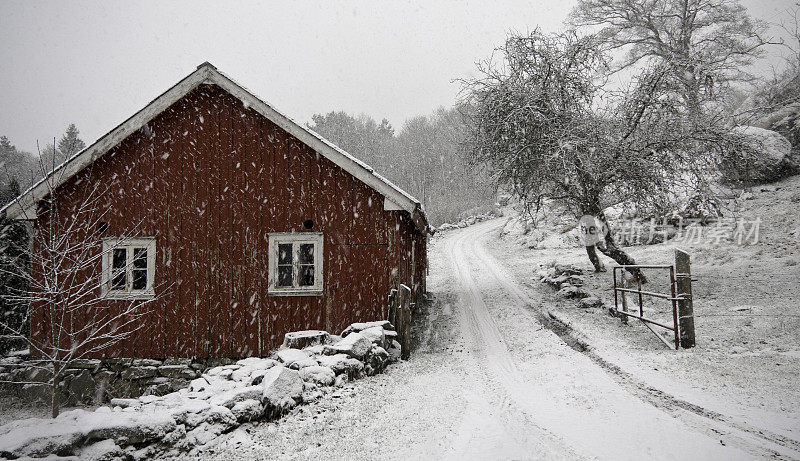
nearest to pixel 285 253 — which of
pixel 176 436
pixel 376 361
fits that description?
pixel 376 361

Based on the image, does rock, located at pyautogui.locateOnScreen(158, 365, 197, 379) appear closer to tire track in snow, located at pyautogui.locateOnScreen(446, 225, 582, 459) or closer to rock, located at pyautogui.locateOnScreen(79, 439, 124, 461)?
rock, located at pyautogui.locateOnScreen(79, 439, 124, 461)

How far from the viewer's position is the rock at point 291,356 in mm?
6410

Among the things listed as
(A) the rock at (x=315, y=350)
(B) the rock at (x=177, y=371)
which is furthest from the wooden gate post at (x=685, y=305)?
(B) the rock at (x=177, y=371)

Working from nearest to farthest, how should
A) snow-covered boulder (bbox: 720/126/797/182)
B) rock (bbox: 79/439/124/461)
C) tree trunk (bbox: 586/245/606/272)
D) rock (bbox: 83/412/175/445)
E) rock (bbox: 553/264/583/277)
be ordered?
rock (bbox: 79/439/124/461) < rock (bbox: 83/412/175/445) < rock (bbox: 553/264/583/277) < tree trunk (bbox: 586/245/606/272) < snow-covered boulder (bbox: 720/126/797/182)

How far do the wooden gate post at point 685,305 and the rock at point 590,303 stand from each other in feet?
13.1

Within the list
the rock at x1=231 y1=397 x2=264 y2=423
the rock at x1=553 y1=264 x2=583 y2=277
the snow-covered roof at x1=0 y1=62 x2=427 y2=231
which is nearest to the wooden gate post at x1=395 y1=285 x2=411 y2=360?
the snow-covered roof at x1=0 y1=62 x2=427 y2=231

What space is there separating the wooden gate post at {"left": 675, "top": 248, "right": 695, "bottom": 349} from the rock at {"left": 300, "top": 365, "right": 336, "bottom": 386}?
246 inches

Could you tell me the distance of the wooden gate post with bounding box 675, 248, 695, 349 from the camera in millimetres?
7418

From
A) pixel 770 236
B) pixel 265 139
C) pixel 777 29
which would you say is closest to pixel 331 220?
pixel 265 139

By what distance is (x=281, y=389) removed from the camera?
536 centimetres

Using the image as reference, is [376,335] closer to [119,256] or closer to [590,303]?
[119,256]

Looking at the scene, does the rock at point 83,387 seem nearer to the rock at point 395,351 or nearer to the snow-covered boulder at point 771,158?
the rock at point 395,351

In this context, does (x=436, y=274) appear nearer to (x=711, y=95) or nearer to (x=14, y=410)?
(x=711, y=95)

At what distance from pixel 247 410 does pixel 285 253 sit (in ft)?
16.3
